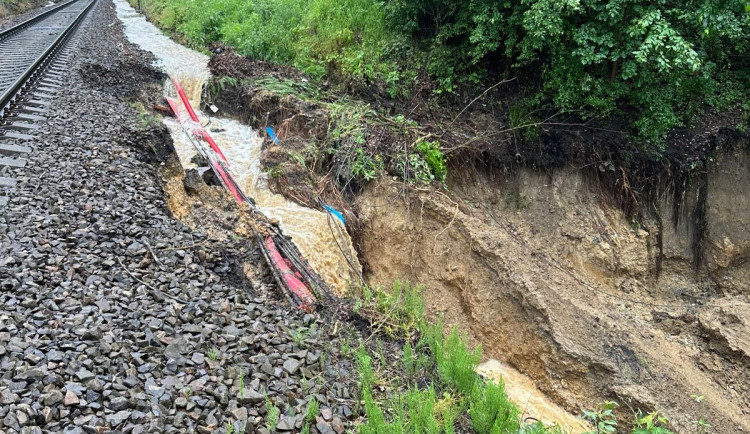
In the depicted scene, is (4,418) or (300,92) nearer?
(4,418)

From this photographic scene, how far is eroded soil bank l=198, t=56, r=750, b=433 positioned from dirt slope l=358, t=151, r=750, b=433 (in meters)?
0.02

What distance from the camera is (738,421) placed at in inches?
234

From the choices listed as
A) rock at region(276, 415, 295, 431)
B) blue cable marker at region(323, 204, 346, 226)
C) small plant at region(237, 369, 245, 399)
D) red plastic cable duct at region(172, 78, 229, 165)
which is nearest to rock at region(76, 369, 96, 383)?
small plant at region(237, 369, 245, 399)

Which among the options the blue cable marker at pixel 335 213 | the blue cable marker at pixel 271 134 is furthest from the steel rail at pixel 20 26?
the blue cable marker at pixel 335 213

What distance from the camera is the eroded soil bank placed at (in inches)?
247

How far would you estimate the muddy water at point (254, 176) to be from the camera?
6.87 meters

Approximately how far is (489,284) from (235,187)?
4.28 metres

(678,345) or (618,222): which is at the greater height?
(618,222)

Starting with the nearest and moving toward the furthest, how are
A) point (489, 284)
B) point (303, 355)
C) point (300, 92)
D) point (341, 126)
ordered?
point (303, 355) < point (489, 284) < point (341, 126) < point (300, 92)

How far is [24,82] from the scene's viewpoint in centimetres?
921

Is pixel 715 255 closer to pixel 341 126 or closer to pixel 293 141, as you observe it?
pixel 341 126

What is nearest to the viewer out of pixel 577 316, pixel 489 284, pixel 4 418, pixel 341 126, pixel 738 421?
pixel 4 418

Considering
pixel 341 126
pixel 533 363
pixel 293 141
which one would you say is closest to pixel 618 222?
pixel 533 363

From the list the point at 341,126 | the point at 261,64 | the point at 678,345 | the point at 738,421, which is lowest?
the point at 738,421
